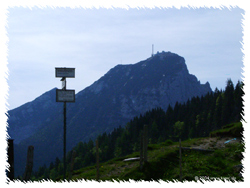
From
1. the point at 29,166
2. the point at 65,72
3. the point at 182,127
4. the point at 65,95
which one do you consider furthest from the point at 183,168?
the point at 182,127

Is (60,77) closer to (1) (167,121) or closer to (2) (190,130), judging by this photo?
(2) (190,130)

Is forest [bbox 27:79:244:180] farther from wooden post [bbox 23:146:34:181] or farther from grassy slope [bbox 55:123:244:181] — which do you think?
wooden post [bbox 23:146:34:181]

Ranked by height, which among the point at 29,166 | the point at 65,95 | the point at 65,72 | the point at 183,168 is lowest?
the point at 183,168

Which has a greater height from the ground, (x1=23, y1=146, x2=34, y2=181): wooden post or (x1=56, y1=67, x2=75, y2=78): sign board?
(x1=56, y1=67, x2=75, y2=78): sign board

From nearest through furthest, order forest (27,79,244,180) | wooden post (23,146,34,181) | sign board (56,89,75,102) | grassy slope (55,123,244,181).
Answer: wooden post (23,146,34,181) → sign board (56,89,75,102) → grassy slope (55,123,244,181) → forest (27,79,244,180)

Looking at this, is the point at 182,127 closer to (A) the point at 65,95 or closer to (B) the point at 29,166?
(A) the point at 65,95

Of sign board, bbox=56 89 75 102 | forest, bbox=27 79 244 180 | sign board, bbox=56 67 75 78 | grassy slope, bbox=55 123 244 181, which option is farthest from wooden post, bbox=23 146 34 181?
forest, bbox=27 79 244 180

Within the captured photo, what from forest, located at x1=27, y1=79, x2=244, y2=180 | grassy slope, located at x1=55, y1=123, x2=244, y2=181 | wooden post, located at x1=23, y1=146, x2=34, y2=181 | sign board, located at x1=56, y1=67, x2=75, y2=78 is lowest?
forest, located at x1=27, y1=79, x2=244, y2=180

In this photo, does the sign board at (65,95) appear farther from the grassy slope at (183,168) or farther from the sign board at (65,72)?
the grassy slope at (183,168)

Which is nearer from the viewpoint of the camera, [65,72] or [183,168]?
[65,72]

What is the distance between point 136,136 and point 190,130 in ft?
112

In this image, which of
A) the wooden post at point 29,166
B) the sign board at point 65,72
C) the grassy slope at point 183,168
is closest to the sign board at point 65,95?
the sign board at point 65,72

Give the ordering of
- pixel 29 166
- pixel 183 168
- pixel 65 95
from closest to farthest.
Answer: pixel 29 166 → pixel 65 95 → pixel 183 168

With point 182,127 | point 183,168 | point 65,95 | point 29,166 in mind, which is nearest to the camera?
point 29,166
